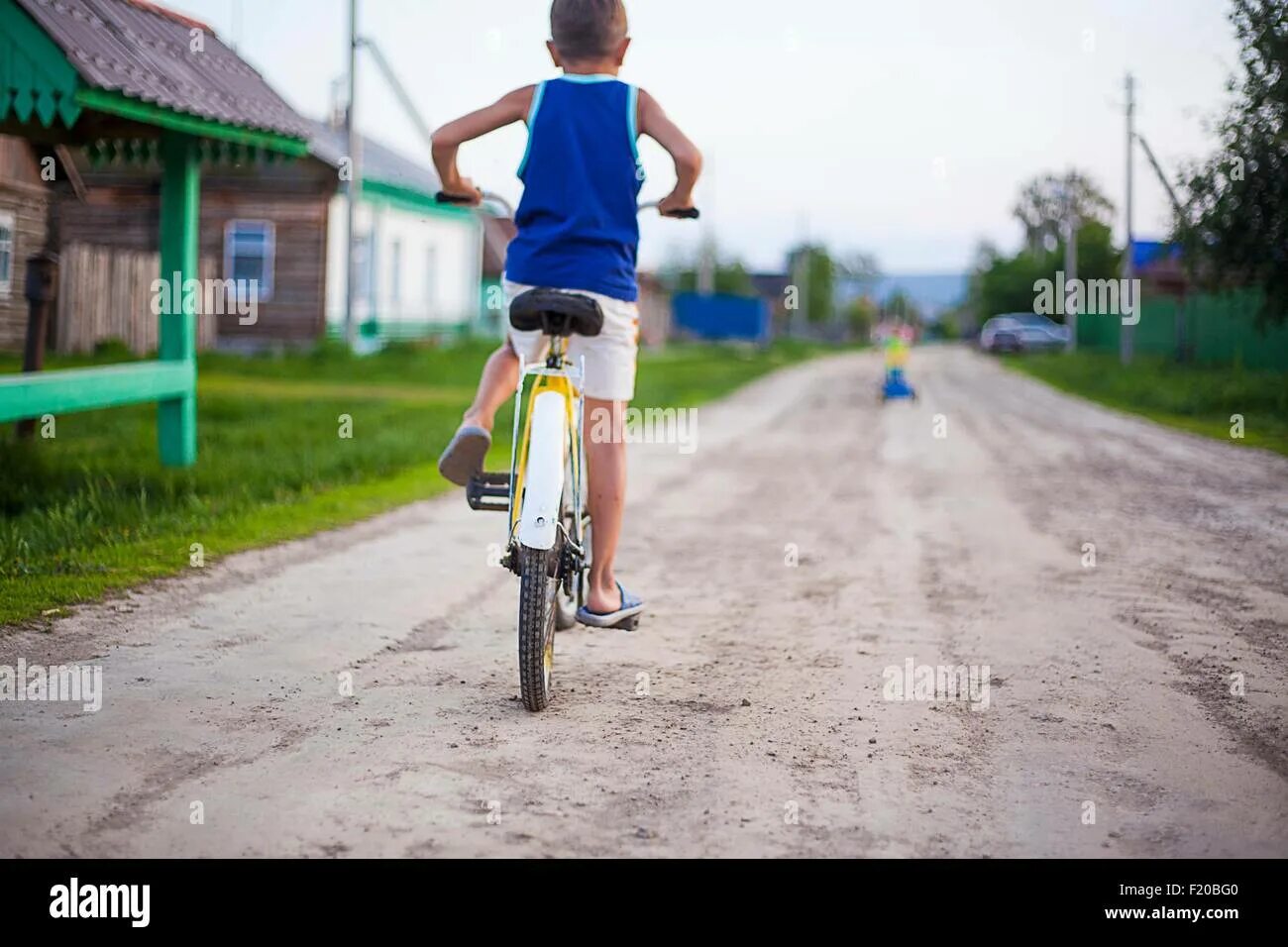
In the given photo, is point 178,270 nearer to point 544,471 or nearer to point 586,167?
point 586,167

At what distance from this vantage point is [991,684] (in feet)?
16.8

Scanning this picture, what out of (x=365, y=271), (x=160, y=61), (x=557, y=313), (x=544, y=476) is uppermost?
(x=365, y=271)

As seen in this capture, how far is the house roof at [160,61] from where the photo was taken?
8.22 m

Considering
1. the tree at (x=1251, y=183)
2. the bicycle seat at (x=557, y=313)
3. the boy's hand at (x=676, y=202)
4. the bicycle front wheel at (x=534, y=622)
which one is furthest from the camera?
the tree at (x=1251, y=183)

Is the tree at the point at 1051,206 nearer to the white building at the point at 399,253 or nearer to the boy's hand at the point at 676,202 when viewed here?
the white building at the point at 399,253

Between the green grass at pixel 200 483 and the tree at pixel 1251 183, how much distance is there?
8.03m

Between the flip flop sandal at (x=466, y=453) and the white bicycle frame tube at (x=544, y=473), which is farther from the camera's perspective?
the flip flop sandal at (x=466, y=453)

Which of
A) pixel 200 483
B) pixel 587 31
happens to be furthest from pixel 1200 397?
pixel 587 31

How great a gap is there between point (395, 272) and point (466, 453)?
31766 millimetres

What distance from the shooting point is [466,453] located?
5.21 metres

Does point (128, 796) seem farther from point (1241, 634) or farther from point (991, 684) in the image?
point (1241, 634)

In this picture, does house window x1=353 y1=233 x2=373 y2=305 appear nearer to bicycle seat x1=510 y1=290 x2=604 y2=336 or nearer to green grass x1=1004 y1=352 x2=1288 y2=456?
green grass x1=1004 y1=352 x2=1288 y2=456

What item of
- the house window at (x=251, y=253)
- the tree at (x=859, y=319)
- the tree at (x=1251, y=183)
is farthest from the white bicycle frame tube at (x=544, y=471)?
the tree at (x=859, y=319)
